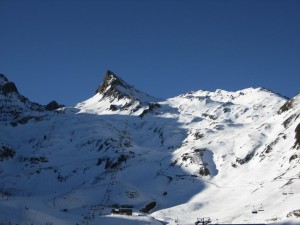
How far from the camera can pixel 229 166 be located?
120m

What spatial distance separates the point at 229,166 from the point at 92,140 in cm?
5836

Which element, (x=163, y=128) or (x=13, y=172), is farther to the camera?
(x=163, y=128)

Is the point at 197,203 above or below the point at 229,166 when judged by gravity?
below

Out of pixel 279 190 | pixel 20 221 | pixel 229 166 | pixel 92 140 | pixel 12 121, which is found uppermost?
pixel 12 121

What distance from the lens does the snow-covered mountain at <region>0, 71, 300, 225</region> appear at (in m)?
77.9

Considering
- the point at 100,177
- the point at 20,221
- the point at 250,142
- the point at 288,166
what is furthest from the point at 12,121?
the point at 20,221

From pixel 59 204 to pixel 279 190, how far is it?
43.2 meters

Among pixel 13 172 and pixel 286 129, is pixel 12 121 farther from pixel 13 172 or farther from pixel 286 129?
pixel 286 129

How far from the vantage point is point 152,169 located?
12538 centimetres

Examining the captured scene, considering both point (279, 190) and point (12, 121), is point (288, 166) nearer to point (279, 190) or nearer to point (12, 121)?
point (279, 190)

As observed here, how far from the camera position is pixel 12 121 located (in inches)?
7726

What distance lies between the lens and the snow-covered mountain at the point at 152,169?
77.9m

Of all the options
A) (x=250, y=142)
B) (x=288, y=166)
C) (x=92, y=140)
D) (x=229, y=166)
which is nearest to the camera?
(x=288, y=166)

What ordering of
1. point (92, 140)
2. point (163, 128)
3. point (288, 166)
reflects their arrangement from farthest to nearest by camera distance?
point (163, 128)
point (92, 140)
point (288, 166)
